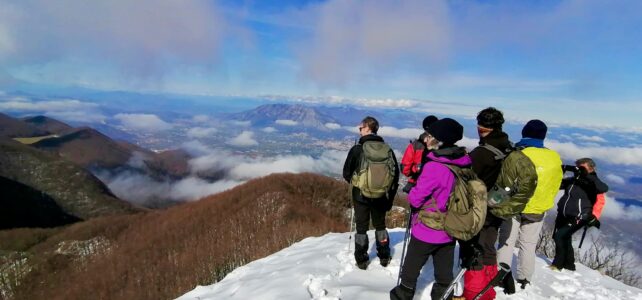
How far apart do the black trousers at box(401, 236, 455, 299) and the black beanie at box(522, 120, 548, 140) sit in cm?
267

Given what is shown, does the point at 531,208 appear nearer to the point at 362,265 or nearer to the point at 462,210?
the point at 462,210

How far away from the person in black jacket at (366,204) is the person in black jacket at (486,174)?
1.55 metres

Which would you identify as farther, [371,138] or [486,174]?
[371,138]

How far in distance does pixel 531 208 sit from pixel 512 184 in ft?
4.26

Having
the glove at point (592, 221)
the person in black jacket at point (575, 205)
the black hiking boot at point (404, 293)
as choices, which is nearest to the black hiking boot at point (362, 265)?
the black hiking boot at point (404, 293)

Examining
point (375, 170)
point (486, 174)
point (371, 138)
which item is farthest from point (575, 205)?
point (371, 138)

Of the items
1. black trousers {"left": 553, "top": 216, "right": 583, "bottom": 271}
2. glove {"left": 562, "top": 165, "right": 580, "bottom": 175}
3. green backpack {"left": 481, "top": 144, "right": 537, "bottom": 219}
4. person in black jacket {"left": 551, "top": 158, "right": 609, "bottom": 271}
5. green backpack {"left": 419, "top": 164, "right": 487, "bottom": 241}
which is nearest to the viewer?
green backpack {"left": 419, "top": 164, "right": 487, "bottom": 241}

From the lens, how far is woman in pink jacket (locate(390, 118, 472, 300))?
4.62 meters

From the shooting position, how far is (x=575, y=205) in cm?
827

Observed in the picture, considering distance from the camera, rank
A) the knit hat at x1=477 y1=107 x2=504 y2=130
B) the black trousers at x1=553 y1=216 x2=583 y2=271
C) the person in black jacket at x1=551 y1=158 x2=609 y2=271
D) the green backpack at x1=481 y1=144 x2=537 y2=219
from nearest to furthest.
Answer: the green backpack at x1=481 y1=144 x2=537 y2=219
the knit hat at x1=477 y1=107 x2=504 y2=130
the person in black jacket at x1=551 y1=158 x2=609 y2=271
the black trousers at x1=553 y1=216 x2=583 y2=271

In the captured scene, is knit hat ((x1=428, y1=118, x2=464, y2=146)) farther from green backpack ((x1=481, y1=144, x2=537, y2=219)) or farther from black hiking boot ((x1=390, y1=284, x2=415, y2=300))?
black hiking boot ((x1=390, y1=284, x2=415, y2=300))

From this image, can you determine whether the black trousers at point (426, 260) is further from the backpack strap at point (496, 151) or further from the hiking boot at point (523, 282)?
the hiking boot at point (523, 282)

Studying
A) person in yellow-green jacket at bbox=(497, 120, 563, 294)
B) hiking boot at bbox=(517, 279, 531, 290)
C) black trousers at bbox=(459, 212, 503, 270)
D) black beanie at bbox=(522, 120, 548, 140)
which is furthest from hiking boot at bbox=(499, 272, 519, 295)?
black beanie at bbox=(522, 120, 548, 140)

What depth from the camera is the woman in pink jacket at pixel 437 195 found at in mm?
4621
